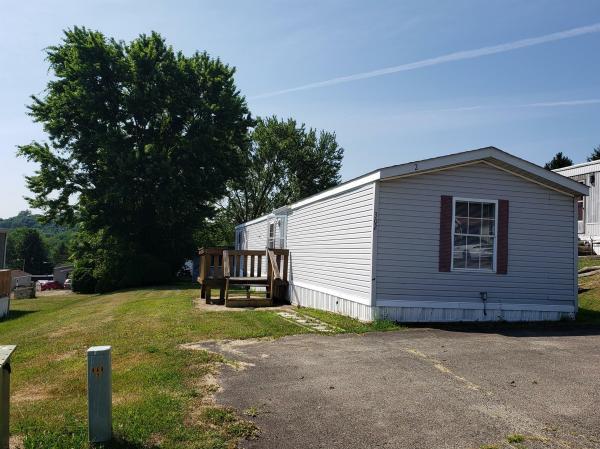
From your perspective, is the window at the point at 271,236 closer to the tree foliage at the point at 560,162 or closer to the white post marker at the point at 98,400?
the white post marker at the point at 98,400

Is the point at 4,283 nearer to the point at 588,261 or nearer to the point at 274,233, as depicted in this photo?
the point at 274,233

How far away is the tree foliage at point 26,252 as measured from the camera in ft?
353

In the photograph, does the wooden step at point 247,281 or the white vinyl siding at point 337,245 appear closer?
the white vinyl siding at point 337,245

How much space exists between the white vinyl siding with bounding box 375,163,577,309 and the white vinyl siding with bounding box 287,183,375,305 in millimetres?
427

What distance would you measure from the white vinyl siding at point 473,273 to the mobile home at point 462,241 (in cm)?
2

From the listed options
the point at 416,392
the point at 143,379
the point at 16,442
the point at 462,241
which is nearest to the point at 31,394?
the point at 143,379

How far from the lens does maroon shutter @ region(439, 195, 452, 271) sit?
1075 cm

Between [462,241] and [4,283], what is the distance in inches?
753

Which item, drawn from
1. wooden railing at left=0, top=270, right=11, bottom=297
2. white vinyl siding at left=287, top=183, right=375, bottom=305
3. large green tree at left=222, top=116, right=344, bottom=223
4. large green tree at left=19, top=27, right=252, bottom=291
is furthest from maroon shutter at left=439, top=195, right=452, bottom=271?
large green tree at left=222, top=116, right=344, bottom=223

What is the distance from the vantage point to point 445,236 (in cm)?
1077

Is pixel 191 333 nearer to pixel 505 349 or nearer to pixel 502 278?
pixel 505 349

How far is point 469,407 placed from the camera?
5070 mm

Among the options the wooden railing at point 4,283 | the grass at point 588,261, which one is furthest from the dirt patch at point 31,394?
the wooden railing at point 4,283


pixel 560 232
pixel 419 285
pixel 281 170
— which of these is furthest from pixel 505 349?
pixel 281 170
